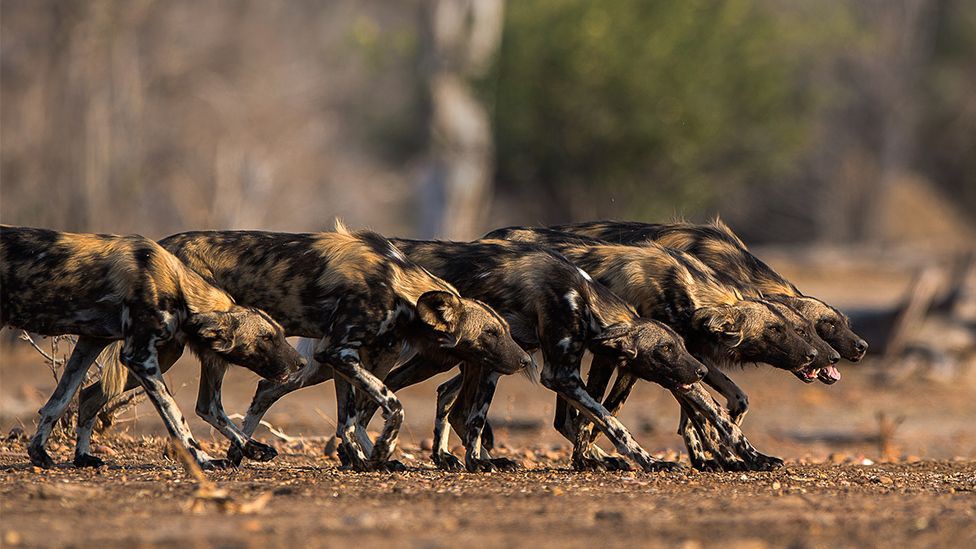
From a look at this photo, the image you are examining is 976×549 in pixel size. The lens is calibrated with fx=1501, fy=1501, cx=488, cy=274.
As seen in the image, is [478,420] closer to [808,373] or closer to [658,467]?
[658,467]

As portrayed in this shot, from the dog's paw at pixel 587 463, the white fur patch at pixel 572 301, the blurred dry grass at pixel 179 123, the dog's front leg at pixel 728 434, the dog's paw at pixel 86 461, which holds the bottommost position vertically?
the dog's paw at pixel 86 461

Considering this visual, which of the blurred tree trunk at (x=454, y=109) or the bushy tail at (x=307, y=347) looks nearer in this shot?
the bushy tail at (x=307, y=347)

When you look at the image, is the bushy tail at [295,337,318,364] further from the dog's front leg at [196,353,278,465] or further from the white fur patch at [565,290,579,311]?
the white fur patch at [565,290,579,311]

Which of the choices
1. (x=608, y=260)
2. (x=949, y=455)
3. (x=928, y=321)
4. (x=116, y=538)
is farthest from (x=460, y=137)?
(x=116, y=538)

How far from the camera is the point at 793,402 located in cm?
1612

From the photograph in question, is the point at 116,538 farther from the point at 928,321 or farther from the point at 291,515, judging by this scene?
the point at 928,321

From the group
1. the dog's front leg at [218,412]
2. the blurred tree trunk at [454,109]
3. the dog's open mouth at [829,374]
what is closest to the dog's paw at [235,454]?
the dog's front leg at [218,412]

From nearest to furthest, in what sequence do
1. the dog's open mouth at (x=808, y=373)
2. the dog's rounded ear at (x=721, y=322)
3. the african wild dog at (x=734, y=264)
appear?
the dog's rounded ear at (x=721, y=322) < the dog's open mouth at (x=808, y=373) < the african wild dog at (x=734, y=264)

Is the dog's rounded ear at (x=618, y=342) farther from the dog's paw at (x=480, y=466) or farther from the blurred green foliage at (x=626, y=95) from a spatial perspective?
the blurred green foliage at (x=626, y=95)

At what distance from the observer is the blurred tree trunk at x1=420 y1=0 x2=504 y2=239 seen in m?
25.5

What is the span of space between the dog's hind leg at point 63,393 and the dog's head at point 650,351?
2.69 metres

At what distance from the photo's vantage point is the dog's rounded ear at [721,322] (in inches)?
335

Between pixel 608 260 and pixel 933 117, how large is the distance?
112 ft

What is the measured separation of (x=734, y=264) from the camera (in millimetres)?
9664
